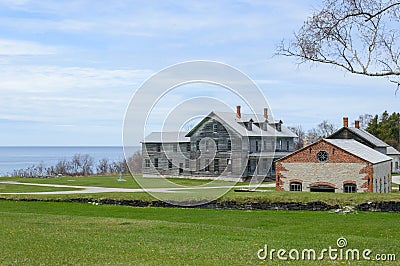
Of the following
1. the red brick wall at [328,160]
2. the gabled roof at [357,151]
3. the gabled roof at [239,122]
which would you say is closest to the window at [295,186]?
the red brick wall at [328,160]

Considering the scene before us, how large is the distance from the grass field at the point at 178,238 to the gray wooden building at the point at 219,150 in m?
31.1

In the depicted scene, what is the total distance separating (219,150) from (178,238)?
43.2 meters

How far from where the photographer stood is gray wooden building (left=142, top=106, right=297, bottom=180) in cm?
5750

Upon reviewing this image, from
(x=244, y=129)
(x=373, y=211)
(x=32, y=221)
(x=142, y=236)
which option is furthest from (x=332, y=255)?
(x=244, y=129)

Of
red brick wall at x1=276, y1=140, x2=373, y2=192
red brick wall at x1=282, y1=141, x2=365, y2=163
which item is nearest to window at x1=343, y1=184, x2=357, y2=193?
red brick wall at x1=276, y1=140, x2=373, y2=192

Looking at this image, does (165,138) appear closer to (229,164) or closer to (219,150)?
(219,150)

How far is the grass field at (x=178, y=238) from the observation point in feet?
40.9

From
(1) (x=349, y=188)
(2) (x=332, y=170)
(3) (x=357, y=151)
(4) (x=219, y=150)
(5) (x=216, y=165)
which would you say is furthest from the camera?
(5) (x=216, y=165)

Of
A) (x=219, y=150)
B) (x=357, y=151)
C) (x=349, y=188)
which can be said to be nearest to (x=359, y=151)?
(x=357, y=151)

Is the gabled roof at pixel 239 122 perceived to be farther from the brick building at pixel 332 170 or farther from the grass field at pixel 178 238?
the grass field at pixel 178 238

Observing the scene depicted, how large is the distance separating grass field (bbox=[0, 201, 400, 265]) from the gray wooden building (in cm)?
3112

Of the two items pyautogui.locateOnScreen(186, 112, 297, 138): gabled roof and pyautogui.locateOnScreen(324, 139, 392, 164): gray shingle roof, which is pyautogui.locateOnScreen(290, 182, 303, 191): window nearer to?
pyautogui.locateOnScreen(324, 139, 392, 164): gray shingle roof

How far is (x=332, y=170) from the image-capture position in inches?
1597

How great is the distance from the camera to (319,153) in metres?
41.3
